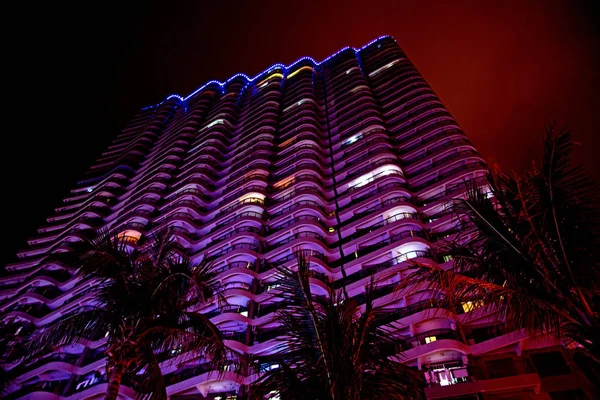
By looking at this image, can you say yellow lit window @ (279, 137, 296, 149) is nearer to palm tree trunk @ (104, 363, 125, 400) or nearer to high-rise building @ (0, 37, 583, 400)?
high-rise building @ (0, 37, 583, 400)

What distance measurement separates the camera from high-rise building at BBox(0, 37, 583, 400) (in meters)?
23.5

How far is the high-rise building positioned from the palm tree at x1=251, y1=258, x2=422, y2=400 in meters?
8.58

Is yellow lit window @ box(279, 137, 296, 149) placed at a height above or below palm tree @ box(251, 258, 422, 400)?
above

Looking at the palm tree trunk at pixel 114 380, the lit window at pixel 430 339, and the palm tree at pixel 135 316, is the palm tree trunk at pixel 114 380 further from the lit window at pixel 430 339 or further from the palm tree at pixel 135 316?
the lit window at pixel 430 339

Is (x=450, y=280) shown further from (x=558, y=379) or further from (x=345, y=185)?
(x=345, y=185)

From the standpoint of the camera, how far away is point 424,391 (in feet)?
67.9

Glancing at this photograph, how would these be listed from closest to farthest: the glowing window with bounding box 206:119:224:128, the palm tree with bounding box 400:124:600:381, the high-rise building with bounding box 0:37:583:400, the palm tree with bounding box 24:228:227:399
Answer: the palm tree with bounding box 400:124:600:381, the palm tree with bounding box 24:228:227:399, the high-rise building with bounding box 0:37:583:400, the glowing window with bounding box 206:119:224:128

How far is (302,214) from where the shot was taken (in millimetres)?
38562

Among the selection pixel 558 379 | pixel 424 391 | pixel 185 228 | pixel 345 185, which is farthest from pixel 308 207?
pixel 558 379

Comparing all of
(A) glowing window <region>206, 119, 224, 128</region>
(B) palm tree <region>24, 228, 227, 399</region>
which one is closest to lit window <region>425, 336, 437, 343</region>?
(B) palm tree <region>24, 228, 227, 399</region>

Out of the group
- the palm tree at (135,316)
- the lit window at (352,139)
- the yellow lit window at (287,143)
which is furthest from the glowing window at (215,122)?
the palm tree at (135,316)

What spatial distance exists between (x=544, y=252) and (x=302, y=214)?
30.6 meters

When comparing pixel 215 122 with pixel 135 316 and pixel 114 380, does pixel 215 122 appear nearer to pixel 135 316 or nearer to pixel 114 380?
pixel 135 316

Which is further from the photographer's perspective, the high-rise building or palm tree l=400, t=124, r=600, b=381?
the high-rise building
